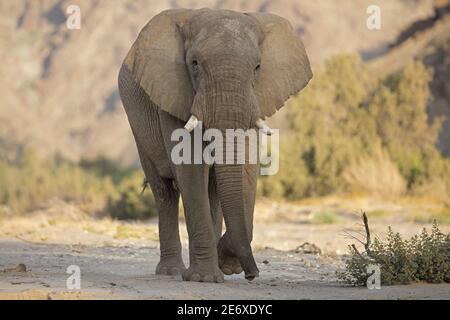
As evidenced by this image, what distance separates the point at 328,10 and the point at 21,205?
199ft

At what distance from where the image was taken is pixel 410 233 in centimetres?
1764

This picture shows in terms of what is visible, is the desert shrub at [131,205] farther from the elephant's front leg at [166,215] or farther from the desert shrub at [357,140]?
the elephant's front leg at [166,215]

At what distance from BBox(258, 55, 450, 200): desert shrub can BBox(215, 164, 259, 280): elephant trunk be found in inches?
591

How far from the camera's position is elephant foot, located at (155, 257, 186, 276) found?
11359 millimetres

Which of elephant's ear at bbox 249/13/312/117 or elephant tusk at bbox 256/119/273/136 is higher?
elephant's ear at bbox 249/13/312/117

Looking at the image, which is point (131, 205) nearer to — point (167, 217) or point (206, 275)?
point (167, 217)

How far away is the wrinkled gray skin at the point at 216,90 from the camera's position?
9.23 m

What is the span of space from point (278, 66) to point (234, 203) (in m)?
1.53

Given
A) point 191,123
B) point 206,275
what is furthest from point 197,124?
point 206,275

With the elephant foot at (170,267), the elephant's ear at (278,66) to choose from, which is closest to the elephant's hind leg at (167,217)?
the elephant foot at (170,267)

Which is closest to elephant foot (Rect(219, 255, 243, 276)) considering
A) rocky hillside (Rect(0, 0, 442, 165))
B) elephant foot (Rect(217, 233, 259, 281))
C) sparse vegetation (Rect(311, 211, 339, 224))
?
elephant foot (Rect(217, 233, 259, 281))

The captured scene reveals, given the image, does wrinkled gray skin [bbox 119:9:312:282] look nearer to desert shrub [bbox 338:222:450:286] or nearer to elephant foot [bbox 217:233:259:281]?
elephant foot [bbox 217:233:259:281]

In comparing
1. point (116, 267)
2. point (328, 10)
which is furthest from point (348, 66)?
point (328, 10)

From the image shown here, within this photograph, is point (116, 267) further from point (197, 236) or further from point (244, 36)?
point (244, 36)
